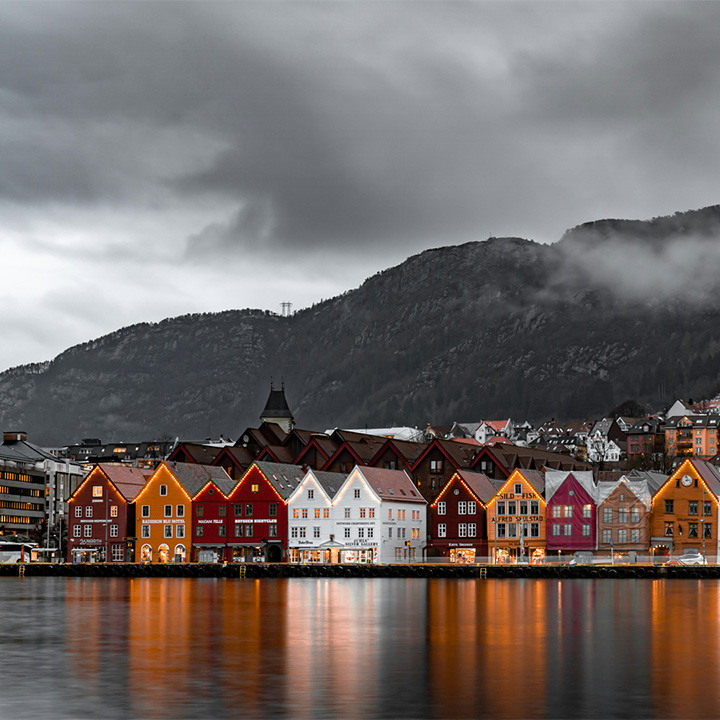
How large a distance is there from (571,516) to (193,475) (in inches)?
1939

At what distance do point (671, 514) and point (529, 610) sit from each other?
76802mm

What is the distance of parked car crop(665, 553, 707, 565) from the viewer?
126000mm

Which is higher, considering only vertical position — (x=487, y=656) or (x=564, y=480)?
(x=564, y=480)

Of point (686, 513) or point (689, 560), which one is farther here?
point (686, 513)

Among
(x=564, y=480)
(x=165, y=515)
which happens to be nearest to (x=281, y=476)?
(x=165, y=515)

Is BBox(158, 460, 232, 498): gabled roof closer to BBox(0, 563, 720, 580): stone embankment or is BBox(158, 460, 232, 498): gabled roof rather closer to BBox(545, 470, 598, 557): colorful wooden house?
BBox(0, 563, 720, 580): stone embankment

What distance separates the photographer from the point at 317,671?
39.4 metres

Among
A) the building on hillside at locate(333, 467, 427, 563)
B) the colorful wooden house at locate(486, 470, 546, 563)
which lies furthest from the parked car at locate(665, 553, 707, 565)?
the building on hillside at locate(333, 467, 427, 563)

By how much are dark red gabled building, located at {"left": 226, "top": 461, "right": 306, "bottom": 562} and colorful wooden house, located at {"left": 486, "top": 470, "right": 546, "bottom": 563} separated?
2627 centimetres

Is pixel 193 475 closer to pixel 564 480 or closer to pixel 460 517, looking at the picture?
pixel 460 517

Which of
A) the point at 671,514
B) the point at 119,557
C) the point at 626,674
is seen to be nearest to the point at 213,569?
the point at 119,557

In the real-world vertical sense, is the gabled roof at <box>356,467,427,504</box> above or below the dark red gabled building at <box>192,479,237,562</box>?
above

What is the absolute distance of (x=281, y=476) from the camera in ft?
497

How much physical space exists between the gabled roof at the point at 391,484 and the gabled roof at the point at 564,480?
56.4ft
